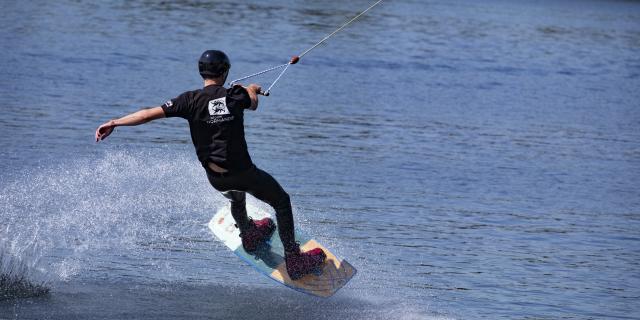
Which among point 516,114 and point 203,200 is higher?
point 203,200

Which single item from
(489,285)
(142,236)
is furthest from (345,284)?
(142,236)

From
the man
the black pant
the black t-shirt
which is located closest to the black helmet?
the man

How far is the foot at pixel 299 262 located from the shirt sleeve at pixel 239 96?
5.69ft

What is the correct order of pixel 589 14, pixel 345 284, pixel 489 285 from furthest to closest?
pixel 589 14, pixel 489 285, pixel 345 284

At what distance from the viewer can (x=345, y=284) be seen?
11.2 meters

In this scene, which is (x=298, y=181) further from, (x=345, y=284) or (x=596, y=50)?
(x=596, y=50)

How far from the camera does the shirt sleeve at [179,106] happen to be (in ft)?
32.7

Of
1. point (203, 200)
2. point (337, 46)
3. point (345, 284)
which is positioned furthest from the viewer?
point (337, 46)

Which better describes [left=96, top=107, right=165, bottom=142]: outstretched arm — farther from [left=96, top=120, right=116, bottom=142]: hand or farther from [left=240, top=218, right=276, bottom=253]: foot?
[left=240, top=218, right=276, bottom=253]: foot

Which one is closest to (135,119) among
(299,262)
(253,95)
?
(253,95)

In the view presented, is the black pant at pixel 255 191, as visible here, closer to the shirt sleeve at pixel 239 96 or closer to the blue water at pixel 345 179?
the shirt sleeve at pixel 239 96

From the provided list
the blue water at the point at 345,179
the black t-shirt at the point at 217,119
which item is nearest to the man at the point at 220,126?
the black t-shirt at the point at 217,119

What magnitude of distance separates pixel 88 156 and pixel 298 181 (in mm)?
3864

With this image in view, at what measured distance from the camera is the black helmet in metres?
10.0
